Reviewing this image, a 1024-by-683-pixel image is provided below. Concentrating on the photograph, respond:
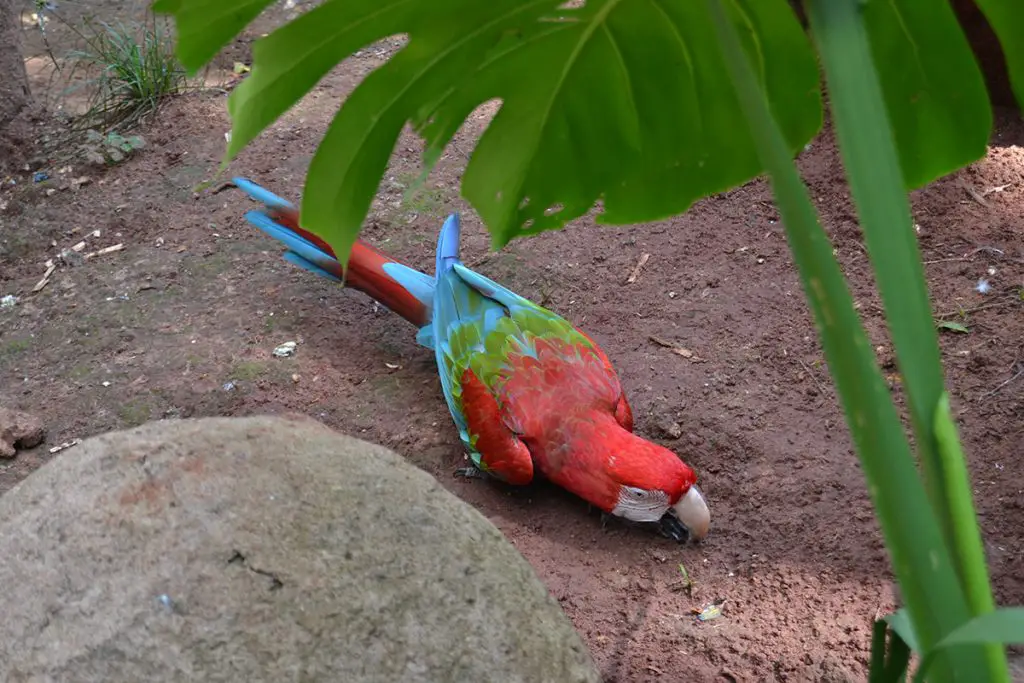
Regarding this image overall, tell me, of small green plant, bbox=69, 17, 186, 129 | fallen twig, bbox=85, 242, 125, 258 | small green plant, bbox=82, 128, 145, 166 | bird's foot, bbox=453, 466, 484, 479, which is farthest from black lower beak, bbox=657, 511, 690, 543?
small green plant, bbox=69, 17, 186, 129

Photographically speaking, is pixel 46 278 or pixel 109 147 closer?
pixel 46 278

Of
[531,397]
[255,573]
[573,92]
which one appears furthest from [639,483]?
[573,92]

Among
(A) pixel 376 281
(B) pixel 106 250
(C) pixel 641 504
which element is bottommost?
(C) pixel 641 504

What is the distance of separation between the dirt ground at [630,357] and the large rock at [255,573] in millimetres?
707

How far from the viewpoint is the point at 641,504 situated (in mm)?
2328

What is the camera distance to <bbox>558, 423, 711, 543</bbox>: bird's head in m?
2.26

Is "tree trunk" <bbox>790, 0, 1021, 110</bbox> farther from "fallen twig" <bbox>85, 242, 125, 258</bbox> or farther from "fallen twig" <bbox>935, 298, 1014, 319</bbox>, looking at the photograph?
"fallen twig" <bbox>85, 242, 125, 258</bbox>

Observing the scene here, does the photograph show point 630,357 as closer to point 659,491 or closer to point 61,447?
point 659,491

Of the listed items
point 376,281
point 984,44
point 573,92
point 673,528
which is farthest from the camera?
point 376,281

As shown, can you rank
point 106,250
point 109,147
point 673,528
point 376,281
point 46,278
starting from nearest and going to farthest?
point 673,528 → point 376,281 → point 46,278 → point 106,250 → point 109,147

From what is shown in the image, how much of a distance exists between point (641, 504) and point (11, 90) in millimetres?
3284

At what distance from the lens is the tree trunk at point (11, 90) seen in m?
3.69

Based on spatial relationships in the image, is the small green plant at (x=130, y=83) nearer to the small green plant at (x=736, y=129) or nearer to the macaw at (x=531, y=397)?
the macaw at (x=531, y=397)

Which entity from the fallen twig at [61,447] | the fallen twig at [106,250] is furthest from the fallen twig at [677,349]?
the fallen twig at [106,250]
